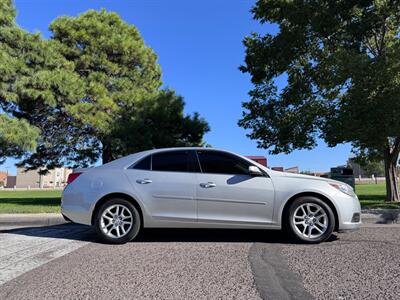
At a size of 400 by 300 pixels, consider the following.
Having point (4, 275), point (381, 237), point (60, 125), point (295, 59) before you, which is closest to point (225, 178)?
point (381, 237)

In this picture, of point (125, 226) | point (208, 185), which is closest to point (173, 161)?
point (208, 185)

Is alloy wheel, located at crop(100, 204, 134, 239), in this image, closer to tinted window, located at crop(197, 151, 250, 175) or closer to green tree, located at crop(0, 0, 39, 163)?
tinted window, located at crop(197, 151, 250, 175)

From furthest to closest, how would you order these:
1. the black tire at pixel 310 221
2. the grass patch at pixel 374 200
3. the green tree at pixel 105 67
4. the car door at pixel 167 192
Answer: the green tree at pixel 105 67, the grass patch at pixel 374 200, the car door at pixel 167 192, the black tire at pixel 310 221

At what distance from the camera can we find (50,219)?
10.7m

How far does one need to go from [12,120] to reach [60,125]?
3.42m

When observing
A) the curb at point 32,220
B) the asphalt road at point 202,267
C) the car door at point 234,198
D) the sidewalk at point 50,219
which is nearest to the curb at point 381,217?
the sidewalk at point 50,219

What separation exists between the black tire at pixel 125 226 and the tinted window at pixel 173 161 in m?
0.74

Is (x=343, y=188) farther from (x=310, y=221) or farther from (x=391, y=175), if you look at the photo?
(x=391, y=175)

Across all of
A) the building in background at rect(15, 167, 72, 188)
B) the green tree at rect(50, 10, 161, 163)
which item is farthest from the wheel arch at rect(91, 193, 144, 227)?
the building in background at rect(15, 167, 72, 188)

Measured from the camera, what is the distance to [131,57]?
73.2ft

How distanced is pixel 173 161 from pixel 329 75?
1042 centimetres

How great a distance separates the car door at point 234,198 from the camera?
710cm

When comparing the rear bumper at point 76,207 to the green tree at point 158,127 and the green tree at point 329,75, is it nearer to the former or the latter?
the green tree at point 329,75

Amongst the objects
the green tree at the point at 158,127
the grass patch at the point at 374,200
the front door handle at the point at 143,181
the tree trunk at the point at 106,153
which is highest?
the green tree at the point at 158,127
